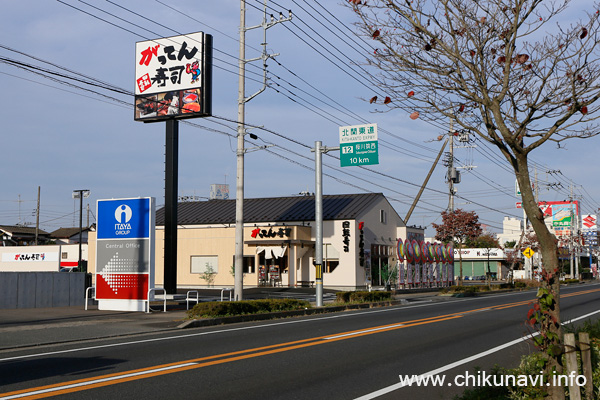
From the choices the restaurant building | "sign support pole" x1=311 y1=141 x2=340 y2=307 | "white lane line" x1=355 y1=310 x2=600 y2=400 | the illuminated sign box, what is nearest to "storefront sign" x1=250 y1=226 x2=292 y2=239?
the restaurant building

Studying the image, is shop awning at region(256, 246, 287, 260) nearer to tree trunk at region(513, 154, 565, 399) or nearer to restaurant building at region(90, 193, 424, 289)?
restaurant building at region(90, 193, 424, 289)

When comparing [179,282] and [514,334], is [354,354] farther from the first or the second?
[179,282]

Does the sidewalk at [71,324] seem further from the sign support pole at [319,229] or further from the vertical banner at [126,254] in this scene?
the sign support pole at [319,229]

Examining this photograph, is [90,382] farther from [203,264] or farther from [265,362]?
[203,264]

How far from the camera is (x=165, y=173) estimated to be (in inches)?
1118

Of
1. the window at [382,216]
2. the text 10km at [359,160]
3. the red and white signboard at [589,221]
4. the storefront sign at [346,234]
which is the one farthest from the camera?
the red and white signboard at [589,221]

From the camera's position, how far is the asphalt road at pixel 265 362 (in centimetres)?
820

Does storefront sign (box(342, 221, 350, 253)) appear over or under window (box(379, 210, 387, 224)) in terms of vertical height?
under

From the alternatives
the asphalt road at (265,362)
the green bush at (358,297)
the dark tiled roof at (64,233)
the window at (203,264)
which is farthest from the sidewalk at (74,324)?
the dark tiled roof at (64,233)

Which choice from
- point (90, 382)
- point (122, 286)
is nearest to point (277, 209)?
point (122, 286)

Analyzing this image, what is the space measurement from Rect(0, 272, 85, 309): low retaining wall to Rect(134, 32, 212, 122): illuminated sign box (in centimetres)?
877

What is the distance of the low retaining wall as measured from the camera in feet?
74.3

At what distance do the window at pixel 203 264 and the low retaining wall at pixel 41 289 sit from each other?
2359 cm

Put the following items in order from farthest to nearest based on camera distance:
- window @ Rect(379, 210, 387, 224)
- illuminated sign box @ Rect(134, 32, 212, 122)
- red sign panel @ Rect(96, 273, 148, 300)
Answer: window @ Rect(379, 210, 387, 224) → illuminated sign box @ Rect(134, 32, 212, 122) → red sign panel @ Rect(96, 273, 148, 300)
